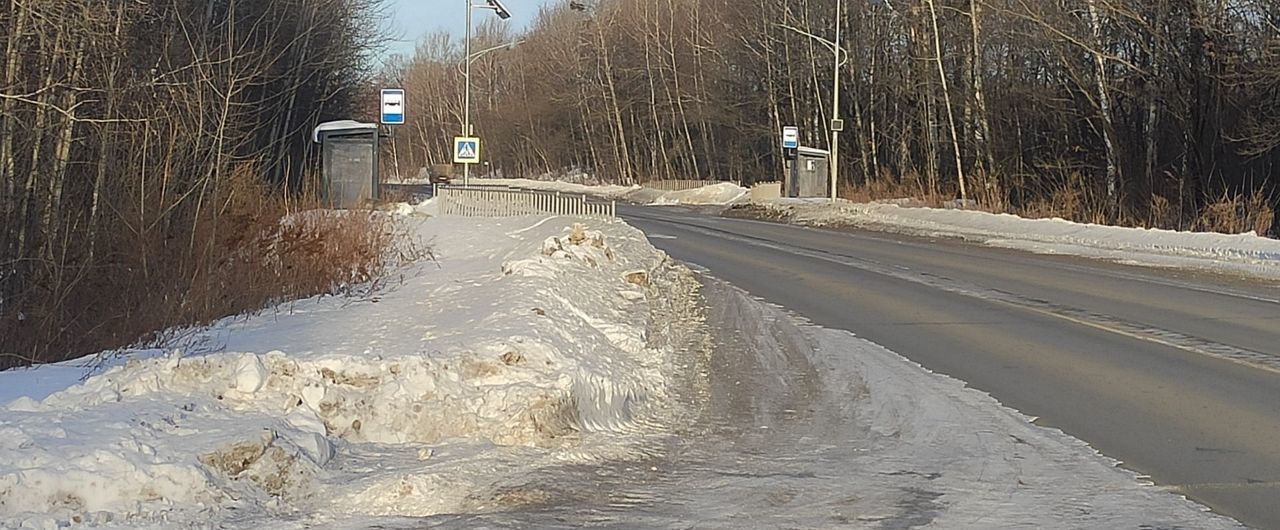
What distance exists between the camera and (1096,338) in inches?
532

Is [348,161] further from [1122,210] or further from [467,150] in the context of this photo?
[1122,210]

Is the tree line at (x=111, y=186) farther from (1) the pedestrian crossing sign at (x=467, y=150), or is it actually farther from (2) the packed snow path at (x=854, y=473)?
(1) the pedestrian crossing sign at (x=467, y=150)

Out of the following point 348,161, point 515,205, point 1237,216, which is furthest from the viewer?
point 348,161

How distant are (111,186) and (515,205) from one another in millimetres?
14043

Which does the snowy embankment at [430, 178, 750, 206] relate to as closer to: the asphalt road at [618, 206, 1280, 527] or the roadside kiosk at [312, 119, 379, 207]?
the roadside kiosk at [312, 119, 379, 207]

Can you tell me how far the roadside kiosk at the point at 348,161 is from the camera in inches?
1214

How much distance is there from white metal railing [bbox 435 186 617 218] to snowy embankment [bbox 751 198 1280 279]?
9469mm

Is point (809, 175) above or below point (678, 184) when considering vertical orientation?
above

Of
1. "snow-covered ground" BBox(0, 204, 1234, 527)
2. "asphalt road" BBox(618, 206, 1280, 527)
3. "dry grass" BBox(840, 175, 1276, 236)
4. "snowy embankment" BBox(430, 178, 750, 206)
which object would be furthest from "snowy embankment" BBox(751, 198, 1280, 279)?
"snowy embankment" BBox(430, 178, 750, 206)

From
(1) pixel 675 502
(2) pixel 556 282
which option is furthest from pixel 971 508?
(2) pixel 556 282

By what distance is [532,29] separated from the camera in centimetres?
10912

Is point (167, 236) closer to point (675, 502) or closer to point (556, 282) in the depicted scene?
point (556, 282)

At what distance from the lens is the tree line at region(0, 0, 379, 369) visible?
12.5 metres

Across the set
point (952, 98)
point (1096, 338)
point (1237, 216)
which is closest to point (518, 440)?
point (1096, 338)
